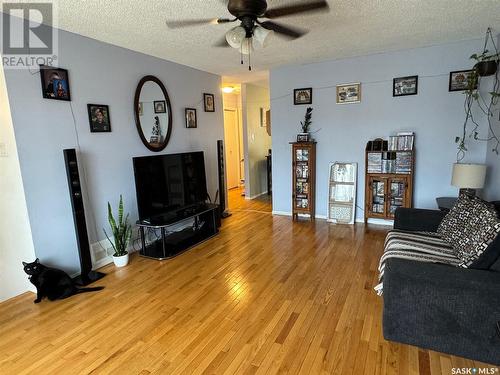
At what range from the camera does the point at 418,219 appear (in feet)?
9.18

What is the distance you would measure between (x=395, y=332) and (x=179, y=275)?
6.34ft

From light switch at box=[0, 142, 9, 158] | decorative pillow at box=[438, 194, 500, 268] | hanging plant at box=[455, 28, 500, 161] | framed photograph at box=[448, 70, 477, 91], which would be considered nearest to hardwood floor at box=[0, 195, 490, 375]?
decorative pillow at box=[438, 194, 500, 268]

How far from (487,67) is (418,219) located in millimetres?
1926

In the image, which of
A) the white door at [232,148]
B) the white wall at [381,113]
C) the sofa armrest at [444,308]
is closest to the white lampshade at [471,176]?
the white wall at [381,113]

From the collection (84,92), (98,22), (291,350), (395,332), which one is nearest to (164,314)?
(291,350)

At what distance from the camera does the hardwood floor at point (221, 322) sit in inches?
68.8

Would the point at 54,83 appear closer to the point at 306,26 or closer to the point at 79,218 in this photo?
the point at 79,218

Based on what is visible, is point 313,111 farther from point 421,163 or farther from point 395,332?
point 395,332

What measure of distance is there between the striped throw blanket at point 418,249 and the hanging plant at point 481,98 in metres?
1.64

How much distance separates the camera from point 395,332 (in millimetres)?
1799

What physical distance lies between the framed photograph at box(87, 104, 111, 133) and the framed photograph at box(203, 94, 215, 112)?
1750 mm

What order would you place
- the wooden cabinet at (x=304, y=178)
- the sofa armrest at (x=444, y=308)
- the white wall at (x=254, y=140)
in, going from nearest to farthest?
the sofa armrest at (x=444, y=308) < the wooden cabinet at (x=304, y=178) < the white wall at (x=254, y=140)

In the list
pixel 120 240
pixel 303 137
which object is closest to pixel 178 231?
pixel 120 240

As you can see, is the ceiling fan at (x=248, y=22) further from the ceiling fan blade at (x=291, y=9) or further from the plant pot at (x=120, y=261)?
the plant pot at (x=120, y=261)
